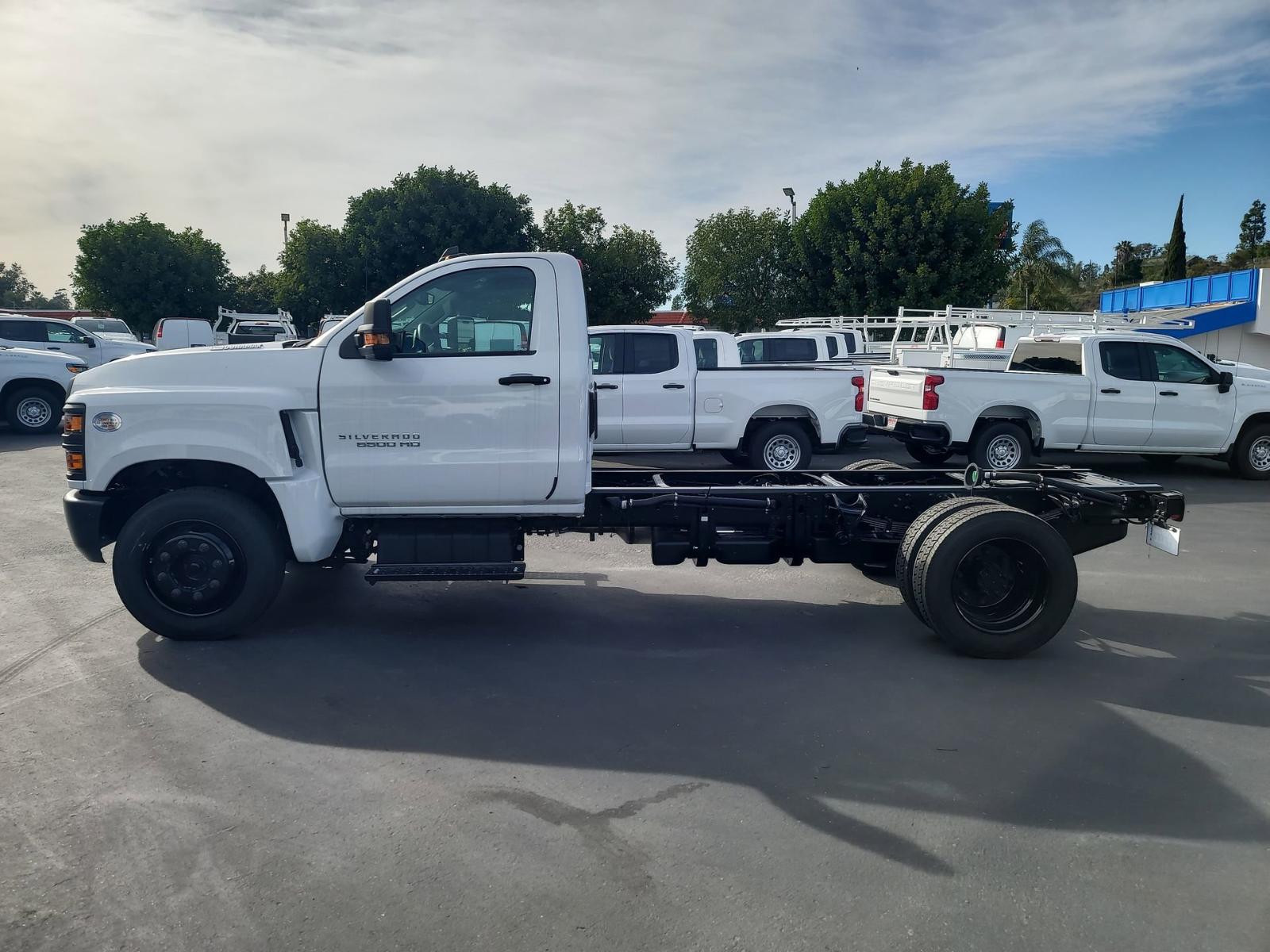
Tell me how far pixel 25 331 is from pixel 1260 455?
22392 mm

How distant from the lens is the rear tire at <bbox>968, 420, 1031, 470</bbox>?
12180 millimetres

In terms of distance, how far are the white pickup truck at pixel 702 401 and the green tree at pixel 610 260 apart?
2031 centimetres

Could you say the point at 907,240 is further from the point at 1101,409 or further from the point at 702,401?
the point at 702,401

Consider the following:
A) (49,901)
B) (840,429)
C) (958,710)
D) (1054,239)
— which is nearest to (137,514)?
(49,901)

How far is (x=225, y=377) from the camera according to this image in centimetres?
550

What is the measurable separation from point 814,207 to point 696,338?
17.2 meters

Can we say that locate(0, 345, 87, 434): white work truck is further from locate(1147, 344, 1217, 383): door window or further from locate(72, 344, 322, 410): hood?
locate(1147, 344, 1217, 383): door window

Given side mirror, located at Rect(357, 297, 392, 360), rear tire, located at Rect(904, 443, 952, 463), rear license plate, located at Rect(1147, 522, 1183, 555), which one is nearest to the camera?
side mirror, located at Rect(357, 297, 392, 360)

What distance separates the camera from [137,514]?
18.1 feet

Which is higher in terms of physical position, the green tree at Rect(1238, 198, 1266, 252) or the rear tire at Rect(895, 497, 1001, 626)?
the green tree at Rect(1238, 198, 1266, 252)

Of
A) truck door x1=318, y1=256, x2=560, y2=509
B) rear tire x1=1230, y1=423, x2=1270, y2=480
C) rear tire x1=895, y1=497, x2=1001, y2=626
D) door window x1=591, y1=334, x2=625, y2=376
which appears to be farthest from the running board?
rear tire x1=1230, y1=423, x2=1270, y2=480

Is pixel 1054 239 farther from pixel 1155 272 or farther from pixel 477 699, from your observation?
pixel 477 699

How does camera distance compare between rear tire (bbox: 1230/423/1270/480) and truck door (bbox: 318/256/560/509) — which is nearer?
truck door (bbox: 318/256/560/509)

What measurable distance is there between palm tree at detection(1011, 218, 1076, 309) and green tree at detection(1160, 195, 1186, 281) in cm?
965
